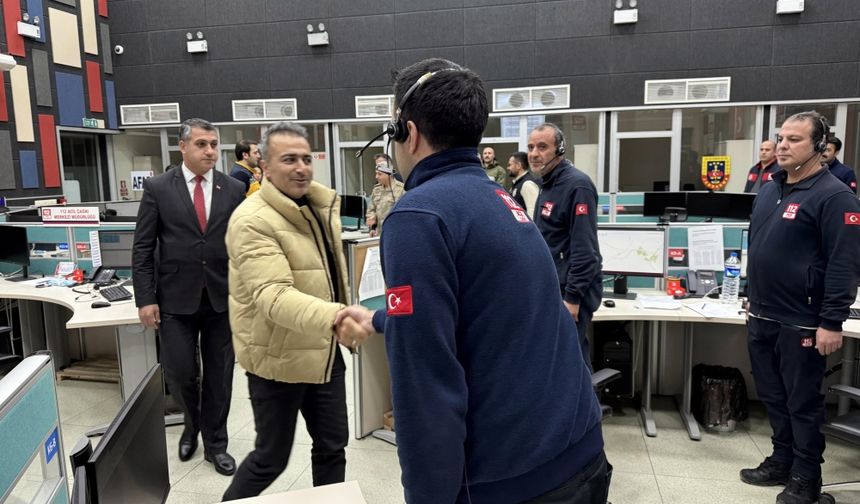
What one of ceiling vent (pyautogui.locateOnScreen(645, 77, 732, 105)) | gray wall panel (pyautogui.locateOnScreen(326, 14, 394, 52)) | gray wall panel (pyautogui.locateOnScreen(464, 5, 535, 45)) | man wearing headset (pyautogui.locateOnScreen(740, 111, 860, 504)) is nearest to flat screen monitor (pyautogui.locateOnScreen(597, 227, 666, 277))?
man wearing headset (pyautogui.locateOnScreen(740, 111, 860, 504))

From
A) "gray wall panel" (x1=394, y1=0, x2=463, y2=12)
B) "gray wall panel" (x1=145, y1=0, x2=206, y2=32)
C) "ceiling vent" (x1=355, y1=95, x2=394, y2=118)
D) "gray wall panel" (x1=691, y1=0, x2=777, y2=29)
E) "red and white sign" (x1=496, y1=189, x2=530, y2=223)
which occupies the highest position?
"gray wall panel" (x1=145, y1=0, x2=206, y2=32)

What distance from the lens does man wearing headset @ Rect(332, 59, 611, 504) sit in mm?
941

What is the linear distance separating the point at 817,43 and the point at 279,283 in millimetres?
7899

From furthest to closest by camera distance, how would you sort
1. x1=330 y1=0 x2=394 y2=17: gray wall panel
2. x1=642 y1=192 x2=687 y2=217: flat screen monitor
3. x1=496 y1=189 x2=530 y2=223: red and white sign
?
1. x1=330 y1=0 x2=394 y2=17: gray wall panel
2. x1=642 y1=192 x2=687 y2=217: flat screen monitor
3. x1=496 y1=189 x2=530 y2=223: red and white sign

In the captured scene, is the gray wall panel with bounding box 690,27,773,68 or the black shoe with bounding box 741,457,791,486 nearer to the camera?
the black shoe with bounding box 741,457,791,486

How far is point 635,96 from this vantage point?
780cm

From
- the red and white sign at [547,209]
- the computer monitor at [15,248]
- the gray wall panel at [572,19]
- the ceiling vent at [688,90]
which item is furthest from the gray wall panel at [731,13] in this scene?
the computer monitor at [15,248]

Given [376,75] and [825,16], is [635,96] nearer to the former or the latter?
[825,16]

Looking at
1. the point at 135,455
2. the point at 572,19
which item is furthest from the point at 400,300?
the point at 572,19

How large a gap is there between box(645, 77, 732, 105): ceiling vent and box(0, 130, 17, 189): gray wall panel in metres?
8.30

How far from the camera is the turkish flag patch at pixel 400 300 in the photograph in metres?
0.94

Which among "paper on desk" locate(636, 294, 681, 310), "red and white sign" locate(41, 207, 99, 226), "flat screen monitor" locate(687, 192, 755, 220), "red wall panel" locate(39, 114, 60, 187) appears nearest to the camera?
"paper on desk" locate(636, 294, 681, 310)

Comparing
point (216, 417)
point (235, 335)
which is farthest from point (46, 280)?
point (235, 335)

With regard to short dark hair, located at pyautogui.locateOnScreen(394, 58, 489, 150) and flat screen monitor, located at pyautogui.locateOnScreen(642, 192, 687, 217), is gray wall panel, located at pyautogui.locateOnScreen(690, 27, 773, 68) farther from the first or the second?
short dark hair, located at pyautogui.locateOnScreen(394, 58, 489, 150)
